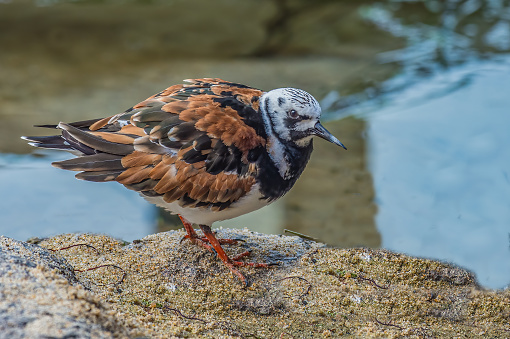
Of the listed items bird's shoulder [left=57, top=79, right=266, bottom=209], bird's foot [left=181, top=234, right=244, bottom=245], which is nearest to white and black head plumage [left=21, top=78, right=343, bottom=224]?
bird's shoulder [left=57, top=79, right=266, bottom=209]

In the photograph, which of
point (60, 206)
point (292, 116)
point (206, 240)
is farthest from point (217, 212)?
point (60, 206)

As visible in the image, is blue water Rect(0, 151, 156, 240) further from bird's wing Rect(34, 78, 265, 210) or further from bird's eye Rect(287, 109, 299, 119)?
bird's eye Rect(287, 109, 299, 119)

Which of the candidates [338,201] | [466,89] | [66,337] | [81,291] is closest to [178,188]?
[81,291]

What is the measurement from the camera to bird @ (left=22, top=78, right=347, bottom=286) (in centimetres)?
366

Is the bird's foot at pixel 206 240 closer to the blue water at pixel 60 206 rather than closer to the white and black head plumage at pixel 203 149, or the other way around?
the white and black head plumage at pixel 203 149

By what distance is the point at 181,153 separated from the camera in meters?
3.65

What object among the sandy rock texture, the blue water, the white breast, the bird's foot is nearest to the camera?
the sandy rock texture

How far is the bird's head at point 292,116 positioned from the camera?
3.82 meters

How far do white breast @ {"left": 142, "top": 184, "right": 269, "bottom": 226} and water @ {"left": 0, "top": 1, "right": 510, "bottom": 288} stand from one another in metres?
0.93

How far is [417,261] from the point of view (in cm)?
417

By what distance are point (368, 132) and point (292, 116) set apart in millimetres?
3472

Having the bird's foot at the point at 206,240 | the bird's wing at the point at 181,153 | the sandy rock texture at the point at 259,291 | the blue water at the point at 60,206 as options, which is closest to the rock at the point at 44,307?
the sandy rock texture at the point at 259,291

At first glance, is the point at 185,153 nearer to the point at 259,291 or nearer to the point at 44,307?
the point at 259,291

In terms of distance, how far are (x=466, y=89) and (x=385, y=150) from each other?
179 centimetres
